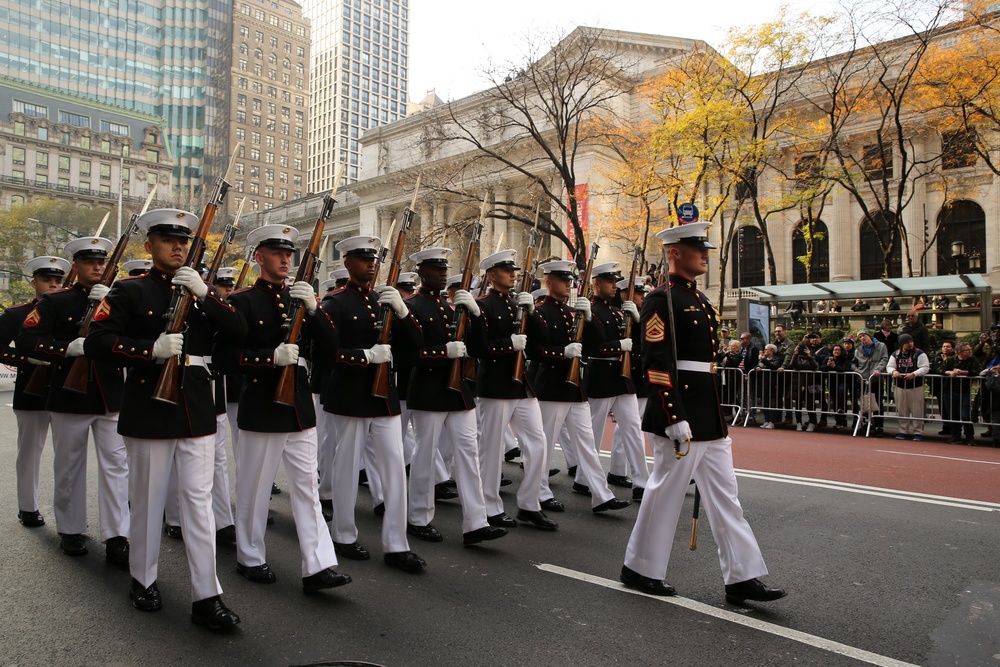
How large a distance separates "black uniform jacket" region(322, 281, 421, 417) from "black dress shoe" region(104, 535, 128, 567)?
1.71 metres

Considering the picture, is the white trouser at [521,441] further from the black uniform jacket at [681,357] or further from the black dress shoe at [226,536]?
the black dress shoe at [226,536]

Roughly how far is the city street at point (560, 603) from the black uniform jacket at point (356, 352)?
111 cm

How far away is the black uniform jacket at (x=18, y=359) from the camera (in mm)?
6010

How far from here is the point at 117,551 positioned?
5.27m

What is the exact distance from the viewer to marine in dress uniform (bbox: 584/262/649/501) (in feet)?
24.3

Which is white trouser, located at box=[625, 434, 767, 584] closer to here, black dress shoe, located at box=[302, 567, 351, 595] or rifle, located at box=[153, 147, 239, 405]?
black dress shoe, located at box=[302, 567, 351, 595]

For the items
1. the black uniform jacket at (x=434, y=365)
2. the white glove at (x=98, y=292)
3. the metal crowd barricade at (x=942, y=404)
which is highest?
the white glove at (x=98, y=292)

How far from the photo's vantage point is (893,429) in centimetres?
1362

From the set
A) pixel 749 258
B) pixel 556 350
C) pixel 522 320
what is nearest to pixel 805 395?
pixel 556 350

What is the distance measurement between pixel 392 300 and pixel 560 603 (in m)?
2.38

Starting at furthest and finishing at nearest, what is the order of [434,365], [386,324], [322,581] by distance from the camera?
[434,365], [386,324], [322,581]

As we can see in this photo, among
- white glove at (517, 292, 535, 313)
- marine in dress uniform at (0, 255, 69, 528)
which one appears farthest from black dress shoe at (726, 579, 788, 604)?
marine in dress uniform at (0, 255, 69, 528)

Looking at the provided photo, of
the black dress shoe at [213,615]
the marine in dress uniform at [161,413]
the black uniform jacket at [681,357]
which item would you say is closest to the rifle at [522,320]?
the black uniform jacket at [681,357]

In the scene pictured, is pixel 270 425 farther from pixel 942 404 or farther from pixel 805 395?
pixel 942 404
